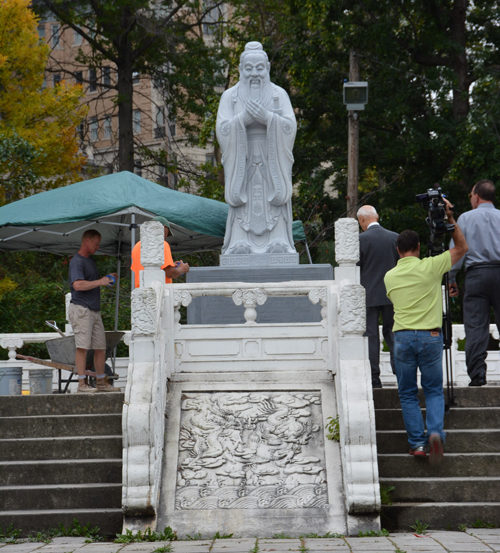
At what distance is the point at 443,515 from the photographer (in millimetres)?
5469

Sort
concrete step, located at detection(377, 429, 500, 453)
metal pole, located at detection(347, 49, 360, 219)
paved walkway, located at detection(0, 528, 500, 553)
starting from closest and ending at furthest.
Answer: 1. paved walkway, located at detection(0, 528, 500, 553)
2. concrete step, located at detection(377, 429, 500, 453)
3. metal pole, located at detection(347, 49, 360, 219)

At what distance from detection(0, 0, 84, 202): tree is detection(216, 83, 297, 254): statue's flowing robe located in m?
6.76

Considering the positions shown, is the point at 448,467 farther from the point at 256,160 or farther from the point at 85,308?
the point at 256,160

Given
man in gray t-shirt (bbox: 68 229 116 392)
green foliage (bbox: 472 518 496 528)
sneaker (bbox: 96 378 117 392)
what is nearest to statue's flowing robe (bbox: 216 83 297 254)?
man in gray t-shirt (bbox: 68 229 116 392)

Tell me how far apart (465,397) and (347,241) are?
1.71 metres

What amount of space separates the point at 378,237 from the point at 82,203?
3.80 metres

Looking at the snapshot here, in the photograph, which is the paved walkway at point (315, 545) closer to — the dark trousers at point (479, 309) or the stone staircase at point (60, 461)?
the stone staircase at point (60, 461)

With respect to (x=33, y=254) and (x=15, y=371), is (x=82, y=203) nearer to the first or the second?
(x=15, y=371)

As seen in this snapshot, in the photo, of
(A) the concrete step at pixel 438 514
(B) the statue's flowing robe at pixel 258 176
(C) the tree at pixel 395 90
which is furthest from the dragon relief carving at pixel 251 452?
(C) the tree at pixel 395 90

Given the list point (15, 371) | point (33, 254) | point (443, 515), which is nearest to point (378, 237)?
point (443, 515)

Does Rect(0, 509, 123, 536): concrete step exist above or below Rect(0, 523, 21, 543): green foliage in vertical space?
above

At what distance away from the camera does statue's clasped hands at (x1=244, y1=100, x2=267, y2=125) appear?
31.5 ft

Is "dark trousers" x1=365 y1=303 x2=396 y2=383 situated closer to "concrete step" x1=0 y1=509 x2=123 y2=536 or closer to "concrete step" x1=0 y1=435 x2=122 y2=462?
"concrete step" x1=0 y1=435 x2=122 y2=462

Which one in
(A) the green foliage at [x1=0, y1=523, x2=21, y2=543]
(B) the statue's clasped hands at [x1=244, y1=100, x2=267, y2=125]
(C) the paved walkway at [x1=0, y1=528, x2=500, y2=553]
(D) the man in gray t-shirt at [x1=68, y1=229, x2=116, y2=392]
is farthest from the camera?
(B) the statue's clasped hands at [x1=244, y1=100, x2=267, y2=125]
